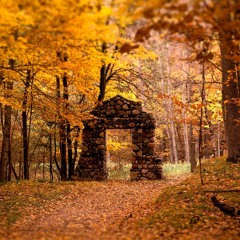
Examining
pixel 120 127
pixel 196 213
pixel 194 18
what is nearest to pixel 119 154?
pixel 120 127

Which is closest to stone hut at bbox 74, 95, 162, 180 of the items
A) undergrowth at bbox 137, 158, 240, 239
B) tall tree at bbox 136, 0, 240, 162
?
undergrowth at bbox 137, 158, 240, 239

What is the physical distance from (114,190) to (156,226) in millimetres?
5680

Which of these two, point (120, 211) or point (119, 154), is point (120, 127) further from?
point (119, 154)

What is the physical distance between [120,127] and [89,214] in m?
6.84

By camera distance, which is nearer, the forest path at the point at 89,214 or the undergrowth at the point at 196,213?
the undergrowth at the point at 196,213

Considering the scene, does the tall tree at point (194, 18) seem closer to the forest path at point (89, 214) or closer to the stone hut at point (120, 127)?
the forest path at point (89, 214)

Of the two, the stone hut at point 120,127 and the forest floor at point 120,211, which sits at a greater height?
the stone hut at point 120,127

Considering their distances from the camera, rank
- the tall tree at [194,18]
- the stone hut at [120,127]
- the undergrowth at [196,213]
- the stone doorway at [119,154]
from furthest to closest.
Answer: the stone doorway at [119,154] → the stone hut at [120,127] → the undergrowth at [196,213] → the tall tree at [194,18]

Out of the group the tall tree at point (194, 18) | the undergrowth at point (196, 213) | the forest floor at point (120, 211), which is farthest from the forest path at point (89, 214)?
the tall tree at point (194, 18)

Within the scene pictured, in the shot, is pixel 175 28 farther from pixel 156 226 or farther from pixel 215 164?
pixel 215 164

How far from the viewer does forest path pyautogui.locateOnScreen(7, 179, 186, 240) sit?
18.6ft

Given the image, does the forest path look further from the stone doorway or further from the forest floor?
the stone doorway

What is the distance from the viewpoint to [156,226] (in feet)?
19.2

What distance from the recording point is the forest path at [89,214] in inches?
223
